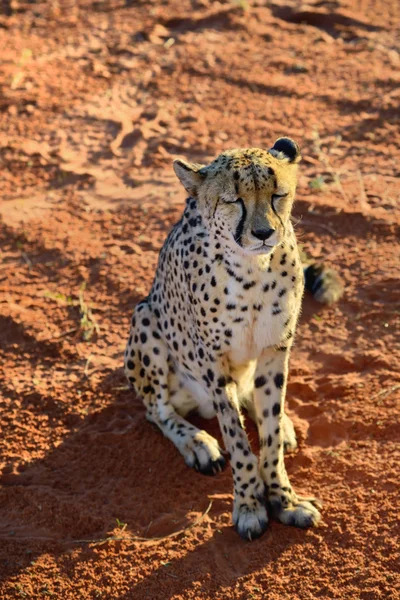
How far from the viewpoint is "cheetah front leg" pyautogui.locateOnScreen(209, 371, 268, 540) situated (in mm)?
3854

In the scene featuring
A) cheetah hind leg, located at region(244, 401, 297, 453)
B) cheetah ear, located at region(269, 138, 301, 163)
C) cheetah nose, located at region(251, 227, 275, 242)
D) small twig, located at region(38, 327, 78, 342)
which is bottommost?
small twig, located at region(38, 327, 78, 342)

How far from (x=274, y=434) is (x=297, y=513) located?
1.14 ft

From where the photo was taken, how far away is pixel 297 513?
389 centimetres

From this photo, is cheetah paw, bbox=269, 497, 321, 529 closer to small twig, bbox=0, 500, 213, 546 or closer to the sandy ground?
the sandy ground

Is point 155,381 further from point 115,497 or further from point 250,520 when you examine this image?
point 250,520

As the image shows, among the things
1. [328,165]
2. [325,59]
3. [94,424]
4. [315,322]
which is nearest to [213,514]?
[94,424]

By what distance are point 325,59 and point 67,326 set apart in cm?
413

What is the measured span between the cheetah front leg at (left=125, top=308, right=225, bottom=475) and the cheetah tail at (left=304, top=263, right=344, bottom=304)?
1.08m

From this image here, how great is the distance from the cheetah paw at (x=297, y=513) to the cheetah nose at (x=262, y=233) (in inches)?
50.4

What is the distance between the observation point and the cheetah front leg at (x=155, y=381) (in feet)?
14.5

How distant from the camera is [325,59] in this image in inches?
325

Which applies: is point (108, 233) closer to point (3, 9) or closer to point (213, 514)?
point (213, 514)

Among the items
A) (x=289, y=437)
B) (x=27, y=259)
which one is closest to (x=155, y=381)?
(x=289, y=437)

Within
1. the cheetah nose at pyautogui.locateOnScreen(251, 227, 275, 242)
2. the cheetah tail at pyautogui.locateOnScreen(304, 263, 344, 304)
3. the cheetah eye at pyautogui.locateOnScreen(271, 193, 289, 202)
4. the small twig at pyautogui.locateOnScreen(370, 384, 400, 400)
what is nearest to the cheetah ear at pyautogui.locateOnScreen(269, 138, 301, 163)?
the cheetah eye at pyautogui.locateOnScreen(271, 193, 289, 202)
